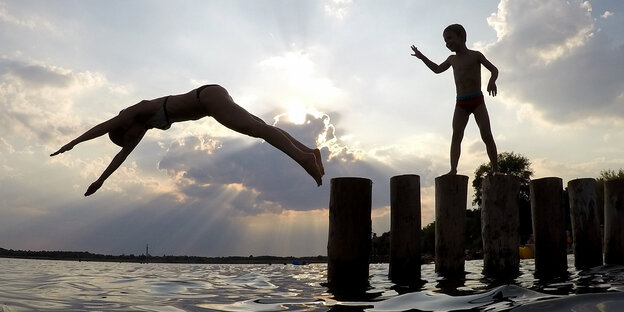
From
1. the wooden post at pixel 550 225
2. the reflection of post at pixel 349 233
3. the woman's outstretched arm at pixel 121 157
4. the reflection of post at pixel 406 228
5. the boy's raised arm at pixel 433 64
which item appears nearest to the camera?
the reflection of post at pixel 349 233

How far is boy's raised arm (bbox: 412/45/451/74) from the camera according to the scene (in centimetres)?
930

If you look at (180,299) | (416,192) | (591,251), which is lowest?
(180,299)

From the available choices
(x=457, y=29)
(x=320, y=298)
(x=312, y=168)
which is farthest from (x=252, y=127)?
(x=457, y=29)

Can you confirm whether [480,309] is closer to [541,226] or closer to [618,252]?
[541,226]

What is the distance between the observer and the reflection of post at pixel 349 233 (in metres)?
7.05

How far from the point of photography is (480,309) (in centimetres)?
398

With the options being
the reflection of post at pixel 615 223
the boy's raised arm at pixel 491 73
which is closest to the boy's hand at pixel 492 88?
the boy's raised arm at pixel 491 73

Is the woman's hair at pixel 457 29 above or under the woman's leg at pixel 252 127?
above

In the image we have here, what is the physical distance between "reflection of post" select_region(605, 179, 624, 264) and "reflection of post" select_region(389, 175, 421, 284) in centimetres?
397

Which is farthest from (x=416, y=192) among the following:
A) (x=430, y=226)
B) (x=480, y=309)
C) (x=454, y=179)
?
(x=430, y=226)

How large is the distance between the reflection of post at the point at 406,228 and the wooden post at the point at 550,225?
230 cm

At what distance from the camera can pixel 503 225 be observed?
7.82 metres

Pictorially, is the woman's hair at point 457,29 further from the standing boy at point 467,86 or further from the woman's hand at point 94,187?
the woman's hand at point 94,187

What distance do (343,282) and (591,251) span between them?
16.3 ft
